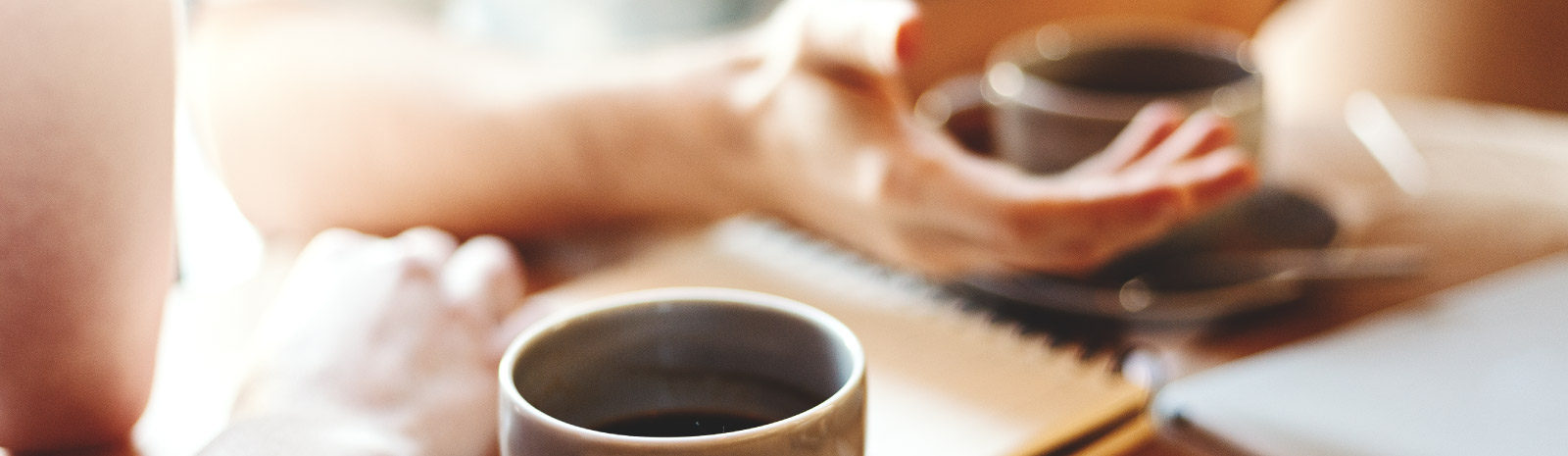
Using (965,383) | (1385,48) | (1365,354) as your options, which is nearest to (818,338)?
(965,383)

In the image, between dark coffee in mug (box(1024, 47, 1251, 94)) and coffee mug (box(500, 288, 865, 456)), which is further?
dark coffee in mug (box(1024, 47, 1251, 94))

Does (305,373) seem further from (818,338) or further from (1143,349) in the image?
(1143,349)

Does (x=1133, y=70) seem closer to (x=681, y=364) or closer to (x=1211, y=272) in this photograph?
(x=1211, y=272)

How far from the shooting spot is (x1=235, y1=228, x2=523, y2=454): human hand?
1.12ft

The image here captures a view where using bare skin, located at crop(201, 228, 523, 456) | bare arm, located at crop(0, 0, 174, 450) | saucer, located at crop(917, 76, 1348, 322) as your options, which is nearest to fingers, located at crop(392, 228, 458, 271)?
bare skin, located at crop(201, 228, 523, 456)

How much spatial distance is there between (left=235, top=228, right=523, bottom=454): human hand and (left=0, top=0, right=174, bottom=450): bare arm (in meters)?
0.05

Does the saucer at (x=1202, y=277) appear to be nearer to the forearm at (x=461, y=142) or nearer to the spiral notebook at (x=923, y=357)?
the spiral notebook at (x=923, y=357)

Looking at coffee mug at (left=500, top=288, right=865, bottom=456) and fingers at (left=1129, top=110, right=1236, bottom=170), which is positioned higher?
fingers at (left=1129, top=110, right=1236, bottom=170)

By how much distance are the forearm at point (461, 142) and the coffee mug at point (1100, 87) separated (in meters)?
0.17

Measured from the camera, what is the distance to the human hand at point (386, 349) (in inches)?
13.5

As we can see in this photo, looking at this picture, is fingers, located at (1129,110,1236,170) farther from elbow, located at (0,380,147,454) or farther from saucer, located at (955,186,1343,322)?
elbow, located at (0,380,147,454)

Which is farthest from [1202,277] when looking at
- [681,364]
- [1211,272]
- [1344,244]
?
[681,364]

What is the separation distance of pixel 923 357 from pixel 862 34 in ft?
0.46

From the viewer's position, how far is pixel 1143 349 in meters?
0.44
